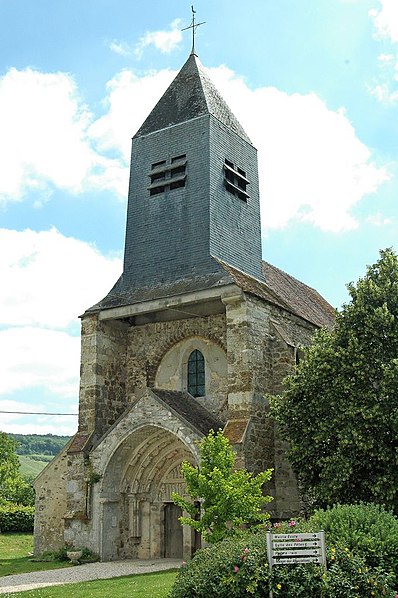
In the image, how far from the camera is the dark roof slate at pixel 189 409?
18686 mm

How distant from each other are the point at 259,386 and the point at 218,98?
11.9 meters

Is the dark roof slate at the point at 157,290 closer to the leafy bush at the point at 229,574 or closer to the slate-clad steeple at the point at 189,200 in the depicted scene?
the slate-clad steeple at the point at 189,200

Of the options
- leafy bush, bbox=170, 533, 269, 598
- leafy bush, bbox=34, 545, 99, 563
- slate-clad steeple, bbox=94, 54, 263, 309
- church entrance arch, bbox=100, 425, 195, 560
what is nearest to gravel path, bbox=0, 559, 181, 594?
leafy bush, bbox=34, 545, 99, 563

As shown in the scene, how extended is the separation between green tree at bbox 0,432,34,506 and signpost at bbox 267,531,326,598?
3707cm

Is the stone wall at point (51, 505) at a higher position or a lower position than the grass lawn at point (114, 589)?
higher

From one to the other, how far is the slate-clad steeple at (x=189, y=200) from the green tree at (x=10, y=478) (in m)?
26.4

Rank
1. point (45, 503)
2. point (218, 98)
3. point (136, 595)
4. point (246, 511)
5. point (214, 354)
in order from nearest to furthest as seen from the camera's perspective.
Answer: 1. point (136, 595)
2. point (246, 511)
3. point (214, 354)
4. point (45, 503)
5. point (218, 98)

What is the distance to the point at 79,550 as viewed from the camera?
1923 cm

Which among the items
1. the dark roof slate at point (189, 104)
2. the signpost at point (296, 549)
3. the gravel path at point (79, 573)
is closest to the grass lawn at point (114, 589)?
the gravel path at point (79, 573)

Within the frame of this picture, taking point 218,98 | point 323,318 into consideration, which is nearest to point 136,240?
point 218,98

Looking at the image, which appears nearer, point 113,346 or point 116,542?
point 116,542

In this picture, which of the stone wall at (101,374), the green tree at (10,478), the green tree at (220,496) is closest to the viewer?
the green tree at (220,496)

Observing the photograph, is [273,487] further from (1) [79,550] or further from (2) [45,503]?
(2) [45,503]

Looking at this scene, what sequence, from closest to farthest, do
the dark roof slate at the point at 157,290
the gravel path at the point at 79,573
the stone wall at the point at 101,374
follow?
1. the gravel path at the point at 79,573
2. the dark roof slate at the point at 157,290
3. the stone wall at the point at 101,374
